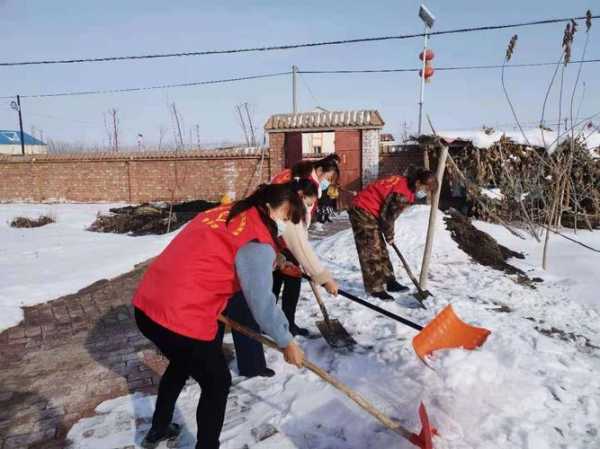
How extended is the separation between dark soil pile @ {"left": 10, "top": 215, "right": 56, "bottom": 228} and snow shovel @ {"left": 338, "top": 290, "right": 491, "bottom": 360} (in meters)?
10.1

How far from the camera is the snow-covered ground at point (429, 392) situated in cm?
250

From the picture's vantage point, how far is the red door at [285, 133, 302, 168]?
1256cm

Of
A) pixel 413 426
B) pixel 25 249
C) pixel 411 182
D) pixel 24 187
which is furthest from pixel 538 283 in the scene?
pixel 24 187

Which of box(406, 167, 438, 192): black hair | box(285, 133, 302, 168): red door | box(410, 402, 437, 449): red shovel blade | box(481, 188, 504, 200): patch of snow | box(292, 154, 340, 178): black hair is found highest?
box(285, 133, 302, 168): red door

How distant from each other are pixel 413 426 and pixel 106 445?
5.69ft

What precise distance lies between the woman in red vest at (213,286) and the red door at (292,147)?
10634 mm

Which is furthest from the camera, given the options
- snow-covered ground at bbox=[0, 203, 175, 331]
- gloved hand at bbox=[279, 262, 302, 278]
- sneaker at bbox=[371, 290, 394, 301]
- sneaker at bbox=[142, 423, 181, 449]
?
snow-covered ground at bbox=[0, 203, 175, 331]

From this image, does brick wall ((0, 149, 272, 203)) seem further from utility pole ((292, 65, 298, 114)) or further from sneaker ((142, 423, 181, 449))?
sneaker ((142, 423, 181, 449))

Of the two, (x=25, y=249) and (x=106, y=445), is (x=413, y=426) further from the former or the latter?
(x=25, y=249)

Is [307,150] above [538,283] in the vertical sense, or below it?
above

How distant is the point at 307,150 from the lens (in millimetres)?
29312

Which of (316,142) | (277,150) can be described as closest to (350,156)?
(277,150)

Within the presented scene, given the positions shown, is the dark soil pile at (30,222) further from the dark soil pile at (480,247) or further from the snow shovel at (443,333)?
the snow shovel at (443,333)

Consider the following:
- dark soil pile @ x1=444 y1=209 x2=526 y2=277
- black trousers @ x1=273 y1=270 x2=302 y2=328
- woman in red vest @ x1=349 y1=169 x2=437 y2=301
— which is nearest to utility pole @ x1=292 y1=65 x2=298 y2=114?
dark soil pile @ x1=444 y1=209 x2=526 y2=277
